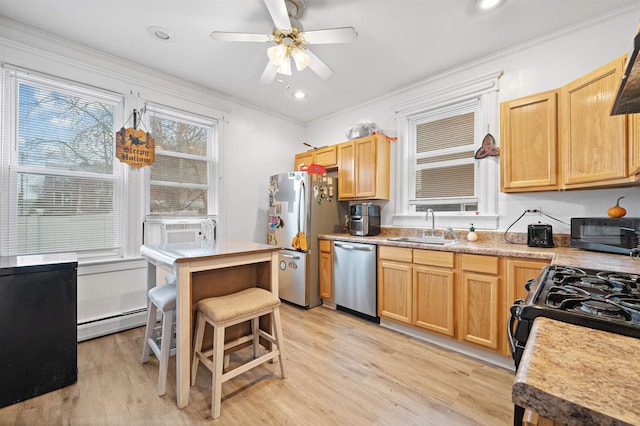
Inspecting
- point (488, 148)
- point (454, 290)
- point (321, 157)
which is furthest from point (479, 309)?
point (321, 157)

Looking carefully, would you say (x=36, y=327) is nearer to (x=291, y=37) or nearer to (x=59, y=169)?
(x=59, y=169)

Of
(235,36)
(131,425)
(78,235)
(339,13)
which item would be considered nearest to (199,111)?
(235,36)

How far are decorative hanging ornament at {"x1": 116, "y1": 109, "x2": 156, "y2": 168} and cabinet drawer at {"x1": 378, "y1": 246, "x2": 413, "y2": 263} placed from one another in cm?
266

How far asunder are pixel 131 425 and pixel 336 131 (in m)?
3.79

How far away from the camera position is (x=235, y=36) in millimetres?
1919

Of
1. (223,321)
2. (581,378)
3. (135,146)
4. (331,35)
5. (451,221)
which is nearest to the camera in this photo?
(581,378)

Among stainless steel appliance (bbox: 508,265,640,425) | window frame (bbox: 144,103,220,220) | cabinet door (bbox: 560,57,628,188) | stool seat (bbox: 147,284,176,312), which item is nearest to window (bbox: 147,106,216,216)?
window frame (bbox: 144,103,220,220)

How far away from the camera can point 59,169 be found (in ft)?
7.89

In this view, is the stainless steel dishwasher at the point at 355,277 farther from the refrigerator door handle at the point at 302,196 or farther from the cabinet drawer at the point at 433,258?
the refrigerator door handle at the point at 302,196

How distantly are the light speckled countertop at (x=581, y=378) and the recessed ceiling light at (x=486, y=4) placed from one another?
2.27 metres

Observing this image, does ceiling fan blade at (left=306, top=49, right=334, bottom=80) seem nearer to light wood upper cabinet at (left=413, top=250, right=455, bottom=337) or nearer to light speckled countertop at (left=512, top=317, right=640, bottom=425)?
light wood upper cabinet at (left=413, top=250, right=455, bottom=337)

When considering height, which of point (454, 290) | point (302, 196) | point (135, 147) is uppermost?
point (135, 147)

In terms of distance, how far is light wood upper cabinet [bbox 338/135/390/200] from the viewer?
10.7 ft

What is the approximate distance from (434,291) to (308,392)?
1361 millimetres
